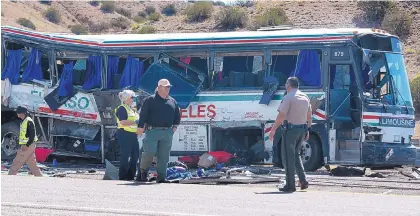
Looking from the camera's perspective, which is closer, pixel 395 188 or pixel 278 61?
pixel 395 188

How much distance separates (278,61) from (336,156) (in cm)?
250

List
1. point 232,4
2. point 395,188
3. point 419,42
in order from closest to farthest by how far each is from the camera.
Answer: point 395,188
point 419,42
point 232,4

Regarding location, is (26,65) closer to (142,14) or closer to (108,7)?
(142,14)

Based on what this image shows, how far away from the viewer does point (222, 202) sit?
12234 millimetres

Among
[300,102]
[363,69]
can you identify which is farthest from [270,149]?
[300,102]

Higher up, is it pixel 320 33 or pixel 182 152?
pixel 320 33

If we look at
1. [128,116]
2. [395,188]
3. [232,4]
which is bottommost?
[395,188]

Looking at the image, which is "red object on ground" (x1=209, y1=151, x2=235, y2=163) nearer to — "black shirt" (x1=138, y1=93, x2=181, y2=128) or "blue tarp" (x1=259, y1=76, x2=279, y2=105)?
"blue tarp" (x1=259, y1=76, x2=279, y2=105)

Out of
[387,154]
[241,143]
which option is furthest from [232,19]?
[387,154]

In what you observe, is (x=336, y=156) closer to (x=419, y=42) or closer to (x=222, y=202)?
(x=222, y=202)

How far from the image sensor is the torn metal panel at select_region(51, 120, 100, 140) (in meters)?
21.8

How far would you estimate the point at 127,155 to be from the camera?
54.4ft

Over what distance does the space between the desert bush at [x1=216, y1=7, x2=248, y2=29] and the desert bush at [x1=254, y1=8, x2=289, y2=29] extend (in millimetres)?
834

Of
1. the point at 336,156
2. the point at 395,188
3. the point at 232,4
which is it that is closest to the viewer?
the point at 395,188
